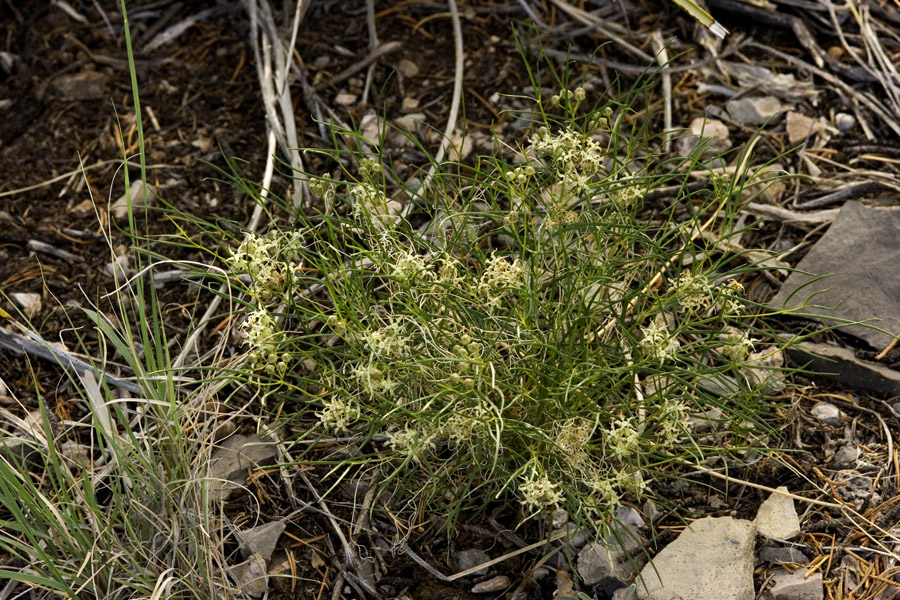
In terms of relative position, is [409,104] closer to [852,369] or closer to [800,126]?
[800,126]

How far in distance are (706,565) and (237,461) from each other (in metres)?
1.28

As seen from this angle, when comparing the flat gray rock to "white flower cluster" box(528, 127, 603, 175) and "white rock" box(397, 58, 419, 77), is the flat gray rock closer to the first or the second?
"white flower cluster" box(528, 127, 603, 175)

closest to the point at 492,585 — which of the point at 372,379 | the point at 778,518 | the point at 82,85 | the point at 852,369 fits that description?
the point at 372,379

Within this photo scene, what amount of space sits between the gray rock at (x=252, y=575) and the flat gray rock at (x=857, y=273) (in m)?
1.62

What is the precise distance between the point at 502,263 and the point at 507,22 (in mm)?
1984

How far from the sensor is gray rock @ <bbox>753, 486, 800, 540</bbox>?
2.17 metres

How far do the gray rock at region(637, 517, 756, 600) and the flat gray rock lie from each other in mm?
738

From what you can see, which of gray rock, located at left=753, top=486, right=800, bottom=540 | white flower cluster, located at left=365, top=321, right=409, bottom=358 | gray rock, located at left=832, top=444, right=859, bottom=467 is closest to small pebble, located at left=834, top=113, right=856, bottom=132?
gray rock, located at left=832, top=444, right=859, bottom=467

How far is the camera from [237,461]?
95.2 inches

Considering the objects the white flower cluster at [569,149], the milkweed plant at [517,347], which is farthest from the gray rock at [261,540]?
the white flower cluster at [569,149]

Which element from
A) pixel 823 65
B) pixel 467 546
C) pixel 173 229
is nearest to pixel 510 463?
pixel 467 546

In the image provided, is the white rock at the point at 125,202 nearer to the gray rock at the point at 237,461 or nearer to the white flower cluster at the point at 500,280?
the gray rock at the point at 237,461

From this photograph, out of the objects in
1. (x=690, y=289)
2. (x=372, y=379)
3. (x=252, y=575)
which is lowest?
(x=252, y=575)

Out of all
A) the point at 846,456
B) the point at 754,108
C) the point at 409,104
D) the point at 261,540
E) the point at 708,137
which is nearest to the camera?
the point at 261,540
